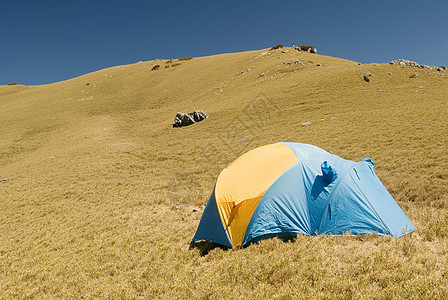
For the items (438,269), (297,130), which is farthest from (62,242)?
(297,130)

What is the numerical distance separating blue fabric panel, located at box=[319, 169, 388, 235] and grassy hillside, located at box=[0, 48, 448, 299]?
0.49 meters

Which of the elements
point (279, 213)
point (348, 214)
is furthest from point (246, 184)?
point (348, 214)

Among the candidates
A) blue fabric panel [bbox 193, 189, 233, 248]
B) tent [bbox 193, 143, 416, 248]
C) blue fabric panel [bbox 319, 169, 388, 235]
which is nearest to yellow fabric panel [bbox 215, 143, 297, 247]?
tent [bbox 193, 143, 416, 248]

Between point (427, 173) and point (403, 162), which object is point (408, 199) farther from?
point (403, 162)

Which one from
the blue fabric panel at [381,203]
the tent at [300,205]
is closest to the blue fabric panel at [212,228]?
the tent at [300,205]

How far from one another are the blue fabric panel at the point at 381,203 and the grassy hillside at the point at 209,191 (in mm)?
383

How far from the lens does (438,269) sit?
4566 millimetres

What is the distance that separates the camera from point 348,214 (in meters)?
6.70

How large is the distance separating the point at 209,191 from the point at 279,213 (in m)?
7.20

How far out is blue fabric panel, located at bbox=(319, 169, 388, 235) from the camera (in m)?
6.45

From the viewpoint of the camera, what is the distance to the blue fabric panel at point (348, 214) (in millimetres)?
6445

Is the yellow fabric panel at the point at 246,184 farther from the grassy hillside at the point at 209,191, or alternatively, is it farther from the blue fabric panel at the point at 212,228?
the grassy hillside at the point at 209,191

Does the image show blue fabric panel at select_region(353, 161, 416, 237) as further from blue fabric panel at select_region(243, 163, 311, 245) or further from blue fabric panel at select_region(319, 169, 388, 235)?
blue fabric panel at select_region(243, 163, 311, 245)

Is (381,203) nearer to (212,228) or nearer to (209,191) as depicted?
(212,228)
